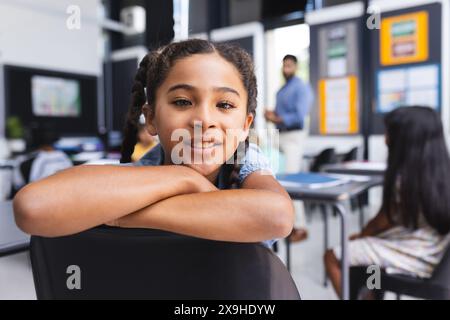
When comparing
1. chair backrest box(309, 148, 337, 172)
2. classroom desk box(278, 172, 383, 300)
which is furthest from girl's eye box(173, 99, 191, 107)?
chair backrest box(309, 148, 337, 172)

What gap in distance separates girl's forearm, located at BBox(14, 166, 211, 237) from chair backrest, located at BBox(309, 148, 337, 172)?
3018mm

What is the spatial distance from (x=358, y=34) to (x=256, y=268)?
4.24 meters

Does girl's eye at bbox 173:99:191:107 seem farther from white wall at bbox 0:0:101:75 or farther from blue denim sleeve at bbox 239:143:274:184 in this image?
white wall at bbox 0:0:101:75

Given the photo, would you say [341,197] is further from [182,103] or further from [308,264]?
[308,264]

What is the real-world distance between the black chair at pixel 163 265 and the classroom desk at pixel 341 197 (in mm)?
914

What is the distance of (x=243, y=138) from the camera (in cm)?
58

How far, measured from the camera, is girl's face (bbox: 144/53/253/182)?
518 millimetres

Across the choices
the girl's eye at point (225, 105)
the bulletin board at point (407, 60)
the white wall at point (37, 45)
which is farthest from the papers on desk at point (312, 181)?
the white wall at point (37, 45)

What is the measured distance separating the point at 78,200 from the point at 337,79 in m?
4.25

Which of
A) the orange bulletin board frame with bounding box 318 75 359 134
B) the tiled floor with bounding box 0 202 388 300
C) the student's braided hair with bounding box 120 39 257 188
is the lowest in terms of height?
the tiled floor with bounding box 0 202 388 300

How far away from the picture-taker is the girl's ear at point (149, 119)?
59 centimetres

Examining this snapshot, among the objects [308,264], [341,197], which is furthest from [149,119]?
[308,264]

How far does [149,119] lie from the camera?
0.60m
